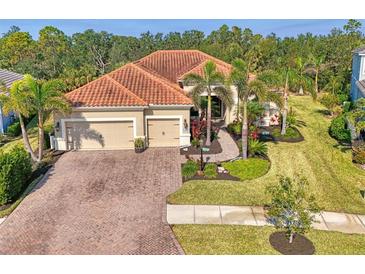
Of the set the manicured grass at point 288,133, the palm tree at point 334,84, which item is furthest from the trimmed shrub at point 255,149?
the palm tree at point 334,84

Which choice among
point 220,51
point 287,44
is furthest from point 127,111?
point 287,44

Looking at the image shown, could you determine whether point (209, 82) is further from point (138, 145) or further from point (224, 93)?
point (138, 145)

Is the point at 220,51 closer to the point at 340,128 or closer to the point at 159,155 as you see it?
the point at 340,128

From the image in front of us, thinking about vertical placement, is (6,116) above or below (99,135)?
above

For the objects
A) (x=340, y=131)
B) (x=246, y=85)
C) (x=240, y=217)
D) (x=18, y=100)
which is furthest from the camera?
(x=340, y=131)

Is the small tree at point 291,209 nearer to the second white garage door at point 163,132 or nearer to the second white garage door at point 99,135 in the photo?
the second white garage door at point 163,132

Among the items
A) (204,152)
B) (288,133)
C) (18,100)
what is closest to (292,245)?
(204,152)
